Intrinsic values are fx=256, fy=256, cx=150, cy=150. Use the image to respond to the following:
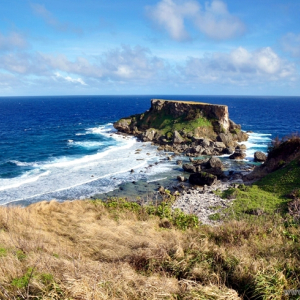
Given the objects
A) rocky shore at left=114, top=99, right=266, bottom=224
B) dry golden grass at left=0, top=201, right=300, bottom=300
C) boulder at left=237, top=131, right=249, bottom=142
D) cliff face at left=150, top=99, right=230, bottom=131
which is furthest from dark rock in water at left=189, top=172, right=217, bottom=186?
boulder at left=237, top=131, right=249, bottom=142

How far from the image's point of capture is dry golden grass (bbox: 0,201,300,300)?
7.25 m

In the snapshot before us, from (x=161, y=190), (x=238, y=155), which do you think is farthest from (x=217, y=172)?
(x=238, y=155)

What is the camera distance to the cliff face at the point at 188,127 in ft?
189

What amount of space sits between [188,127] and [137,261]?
56150 mm

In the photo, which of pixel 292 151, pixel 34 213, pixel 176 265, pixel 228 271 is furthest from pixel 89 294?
pixel 292 151

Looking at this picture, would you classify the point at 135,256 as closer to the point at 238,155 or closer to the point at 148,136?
the point at 238,155

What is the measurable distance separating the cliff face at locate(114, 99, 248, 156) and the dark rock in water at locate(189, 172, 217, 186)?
1593cm

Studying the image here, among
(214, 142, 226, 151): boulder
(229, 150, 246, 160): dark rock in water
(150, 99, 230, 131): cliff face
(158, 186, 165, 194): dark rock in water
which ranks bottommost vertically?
(158, 186, 165, 194): dark rock in water

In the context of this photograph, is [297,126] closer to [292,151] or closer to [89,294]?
[292,151]

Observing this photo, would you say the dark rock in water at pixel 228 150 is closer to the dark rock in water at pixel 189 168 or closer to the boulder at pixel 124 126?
the dark rock in water at pixel 189 168

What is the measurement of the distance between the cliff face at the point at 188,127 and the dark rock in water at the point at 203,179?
52.3 ft

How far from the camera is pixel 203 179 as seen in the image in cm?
3691

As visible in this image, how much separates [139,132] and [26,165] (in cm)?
3430

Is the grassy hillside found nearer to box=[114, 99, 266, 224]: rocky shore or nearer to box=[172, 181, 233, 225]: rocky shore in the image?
box=[114, 99, 266, 224]: rocky shore
